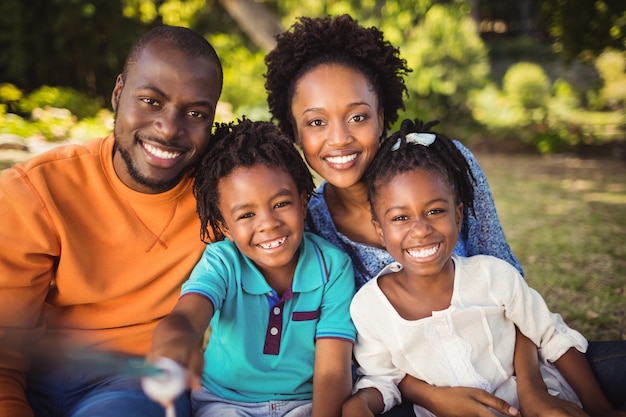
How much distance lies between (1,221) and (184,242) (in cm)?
68

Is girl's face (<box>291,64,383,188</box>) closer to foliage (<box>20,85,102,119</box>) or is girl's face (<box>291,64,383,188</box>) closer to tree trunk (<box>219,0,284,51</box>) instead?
foliage (<box>20,85,102,119</box>)

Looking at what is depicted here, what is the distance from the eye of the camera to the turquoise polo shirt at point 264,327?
2104 millimetres

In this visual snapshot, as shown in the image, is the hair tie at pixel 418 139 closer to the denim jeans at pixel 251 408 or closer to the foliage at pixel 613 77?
the denim jeans at pixel 251 408

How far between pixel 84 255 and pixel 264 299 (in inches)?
27.7

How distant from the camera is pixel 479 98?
37.1 feet

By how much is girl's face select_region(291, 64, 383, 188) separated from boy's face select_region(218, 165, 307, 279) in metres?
0.33

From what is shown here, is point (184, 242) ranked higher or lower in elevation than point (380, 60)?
lower

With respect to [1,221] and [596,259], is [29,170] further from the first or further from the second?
[596,259]

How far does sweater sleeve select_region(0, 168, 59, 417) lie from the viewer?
75.8 inches

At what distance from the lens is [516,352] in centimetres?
214

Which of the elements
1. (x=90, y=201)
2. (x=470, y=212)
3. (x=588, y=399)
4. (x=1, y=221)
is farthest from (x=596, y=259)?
(x=1, y=221)

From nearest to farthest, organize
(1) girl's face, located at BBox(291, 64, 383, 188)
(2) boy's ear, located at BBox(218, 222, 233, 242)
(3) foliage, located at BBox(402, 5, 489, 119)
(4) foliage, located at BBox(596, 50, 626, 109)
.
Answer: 1. (2) boy's ear, located at BBox(218, 222, 233, 242)
2. (1) girl's face, located at BBox(291, 64, 383, 188)
3. (3) foliage, located at BBox(402, 5, 489, 119)
4. (4) foliage, located at BBox(596, 50, 626, 109)

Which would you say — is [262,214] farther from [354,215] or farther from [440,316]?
[440,316]

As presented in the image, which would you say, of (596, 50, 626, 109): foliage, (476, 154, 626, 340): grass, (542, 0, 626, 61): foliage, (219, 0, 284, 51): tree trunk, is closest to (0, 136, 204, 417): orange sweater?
(476, 154, 626, 340): grass
